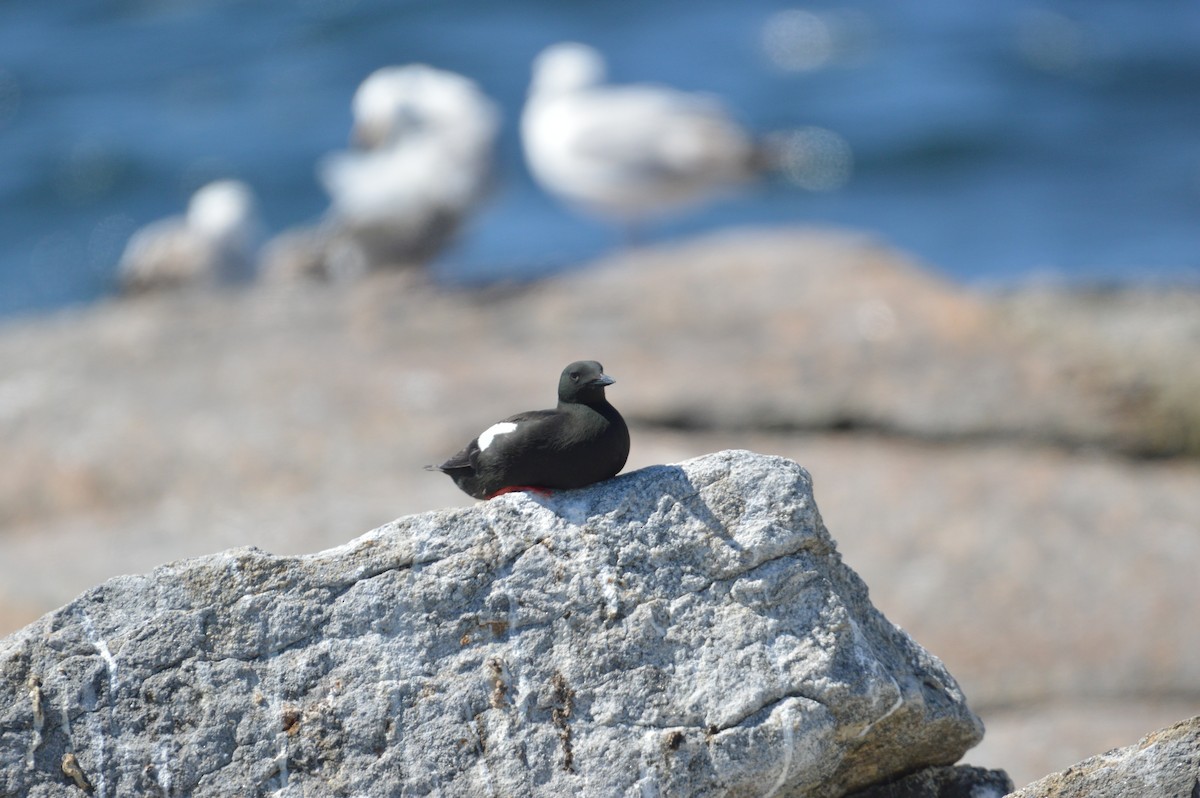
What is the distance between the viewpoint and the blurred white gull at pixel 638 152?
14.6 meters

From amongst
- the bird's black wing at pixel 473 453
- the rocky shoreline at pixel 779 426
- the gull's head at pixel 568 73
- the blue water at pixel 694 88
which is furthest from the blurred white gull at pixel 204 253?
the bird's black wing at pixel 473 453

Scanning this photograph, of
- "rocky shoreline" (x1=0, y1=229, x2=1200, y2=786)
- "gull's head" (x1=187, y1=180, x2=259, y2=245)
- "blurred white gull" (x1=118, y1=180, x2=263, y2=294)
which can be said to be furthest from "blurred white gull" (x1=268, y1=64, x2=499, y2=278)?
"rocky shoreline" (x1=0, y1=229, x2=1200, y2=786)

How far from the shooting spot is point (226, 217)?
15.8 metres

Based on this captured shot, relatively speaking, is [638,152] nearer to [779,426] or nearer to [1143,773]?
[779,426]

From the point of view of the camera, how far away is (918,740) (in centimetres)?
484

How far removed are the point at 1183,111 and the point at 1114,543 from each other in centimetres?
2062

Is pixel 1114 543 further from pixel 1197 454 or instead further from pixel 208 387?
pixel 208 387

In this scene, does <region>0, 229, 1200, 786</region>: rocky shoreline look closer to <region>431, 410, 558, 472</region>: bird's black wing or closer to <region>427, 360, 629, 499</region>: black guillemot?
<region>427, 360, 629, 499</region>: black guillemot

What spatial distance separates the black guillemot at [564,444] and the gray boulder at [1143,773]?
1.74 meters

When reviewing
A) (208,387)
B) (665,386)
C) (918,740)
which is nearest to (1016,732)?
(918,740)

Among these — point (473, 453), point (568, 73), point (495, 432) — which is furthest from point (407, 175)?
point (495, 432)

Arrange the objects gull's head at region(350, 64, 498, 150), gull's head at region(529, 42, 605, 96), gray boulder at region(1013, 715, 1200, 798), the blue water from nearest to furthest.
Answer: gray boulder at region(1013, 715, 1200, 798), gull's head at region(350, 64, 498, 150), gull's head at region(529, 42, 605, 96), the blue water

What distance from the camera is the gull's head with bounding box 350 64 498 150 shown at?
14.6 m

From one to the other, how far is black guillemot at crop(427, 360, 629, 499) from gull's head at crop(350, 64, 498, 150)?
32.5 ft
